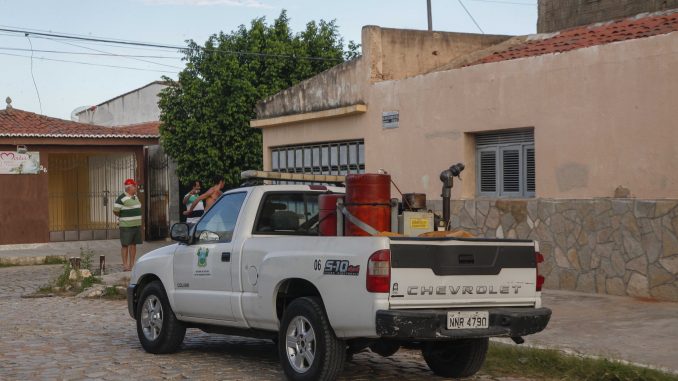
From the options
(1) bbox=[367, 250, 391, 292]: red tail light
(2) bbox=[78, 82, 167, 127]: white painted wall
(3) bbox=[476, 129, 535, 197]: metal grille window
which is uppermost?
(2) bbox=[78, 82, 167, 127]: white painted wall

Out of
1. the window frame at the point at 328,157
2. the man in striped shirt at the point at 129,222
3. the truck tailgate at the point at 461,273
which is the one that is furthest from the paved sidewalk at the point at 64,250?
the truck tailgate at the point at 461,273


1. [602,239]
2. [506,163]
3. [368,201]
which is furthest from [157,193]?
[368,201]

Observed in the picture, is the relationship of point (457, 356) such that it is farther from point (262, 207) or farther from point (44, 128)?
point (44, 128)

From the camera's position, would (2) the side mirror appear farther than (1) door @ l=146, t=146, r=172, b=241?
No

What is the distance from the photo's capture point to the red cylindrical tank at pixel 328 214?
8398mm

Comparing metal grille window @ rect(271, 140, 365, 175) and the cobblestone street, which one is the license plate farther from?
metal grille window @ rect(271, 140, 365, 175)

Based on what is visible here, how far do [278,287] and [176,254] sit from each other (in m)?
1.95

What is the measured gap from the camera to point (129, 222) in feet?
60.9

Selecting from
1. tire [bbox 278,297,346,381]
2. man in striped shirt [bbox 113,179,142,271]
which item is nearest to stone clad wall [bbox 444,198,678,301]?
tire [bbox 278,297,346,381]

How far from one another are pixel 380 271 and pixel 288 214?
2.13 meters

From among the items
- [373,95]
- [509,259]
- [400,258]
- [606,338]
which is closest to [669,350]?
[606,338]

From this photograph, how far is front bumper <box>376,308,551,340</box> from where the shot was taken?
697 cm

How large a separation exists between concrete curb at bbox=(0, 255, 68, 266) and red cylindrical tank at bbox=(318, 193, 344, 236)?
673 inches

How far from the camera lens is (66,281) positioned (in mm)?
16641
